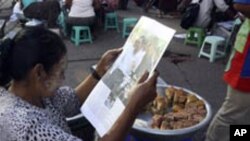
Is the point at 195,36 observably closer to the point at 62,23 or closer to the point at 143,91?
the point at 62,23

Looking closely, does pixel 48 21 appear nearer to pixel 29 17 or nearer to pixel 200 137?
pixel 29 17

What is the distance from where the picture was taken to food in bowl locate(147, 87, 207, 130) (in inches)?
85.0

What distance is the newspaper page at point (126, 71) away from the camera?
1.64 metres

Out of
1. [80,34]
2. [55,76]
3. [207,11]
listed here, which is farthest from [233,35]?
[55,76]

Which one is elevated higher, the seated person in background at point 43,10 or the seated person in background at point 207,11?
the seated person in background at point 207,11

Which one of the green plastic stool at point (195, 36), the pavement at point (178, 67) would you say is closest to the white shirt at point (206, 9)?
the green plastic stool at point (195, 36)

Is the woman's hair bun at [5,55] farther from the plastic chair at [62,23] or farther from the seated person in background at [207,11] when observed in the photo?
the plastic chair at [62,23]

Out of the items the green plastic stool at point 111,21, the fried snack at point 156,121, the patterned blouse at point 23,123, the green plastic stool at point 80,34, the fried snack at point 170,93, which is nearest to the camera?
the patterned blouse at point 23,123

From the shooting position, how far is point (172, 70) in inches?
221

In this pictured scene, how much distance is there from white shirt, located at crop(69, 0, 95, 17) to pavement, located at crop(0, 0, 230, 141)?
1.83ft

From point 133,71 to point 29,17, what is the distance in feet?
20.1

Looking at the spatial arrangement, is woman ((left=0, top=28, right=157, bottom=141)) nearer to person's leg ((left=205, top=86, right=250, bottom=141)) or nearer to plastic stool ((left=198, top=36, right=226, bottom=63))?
person's leg ((left=205, top=86, right=250, bottom=141))

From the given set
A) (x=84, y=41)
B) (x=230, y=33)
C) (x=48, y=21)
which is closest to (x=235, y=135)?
(x=230, y=33)

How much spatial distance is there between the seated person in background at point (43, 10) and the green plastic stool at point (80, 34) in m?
0.69
